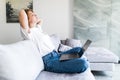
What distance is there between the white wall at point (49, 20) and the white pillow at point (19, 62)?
112 inches

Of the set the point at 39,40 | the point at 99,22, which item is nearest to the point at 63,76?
the point at 39,40

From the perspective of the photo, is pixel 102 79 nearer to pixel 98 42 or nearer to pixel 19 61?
pixel 98 42

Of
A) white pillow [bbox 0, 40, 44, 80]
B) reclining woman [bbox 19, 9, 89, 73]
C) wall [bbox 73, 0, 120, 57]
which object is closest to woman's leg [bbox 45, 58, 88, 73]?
reclining woman [bbox 19, 9, 89, 73]

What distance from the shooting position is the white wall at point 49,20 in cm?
530

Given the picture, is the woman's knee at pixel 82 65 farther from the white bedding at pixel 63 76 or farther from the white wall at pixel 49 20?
the white wall at pixel 49 20

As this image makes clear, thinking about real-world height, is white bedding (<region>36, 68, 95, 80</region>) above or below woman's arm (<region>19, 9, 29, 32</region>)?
below

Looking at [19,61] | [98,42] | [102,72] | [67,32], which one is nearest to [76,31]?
[67,32]

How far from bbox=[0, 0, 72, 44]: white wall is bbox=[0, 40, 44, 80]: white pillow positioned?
9.35 ft

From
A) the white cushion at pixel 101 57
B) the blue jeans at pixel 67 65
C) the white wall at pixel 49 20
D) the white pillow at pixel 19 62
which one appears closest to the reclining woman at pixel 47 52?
the blue jeans at pixel 67 65

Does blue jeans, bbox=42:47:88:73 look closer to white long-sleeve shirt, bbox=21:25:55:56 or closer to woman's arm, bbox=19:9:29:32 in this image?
white long-sleeve shirt, bbox=21:25:55:56

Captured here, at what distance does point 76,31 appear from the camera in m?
5.29

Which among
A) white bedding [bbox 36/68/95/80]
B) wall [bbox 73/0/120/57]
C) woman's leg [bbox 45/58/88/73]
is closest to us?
white bedding [bbox 36/68/95/80]

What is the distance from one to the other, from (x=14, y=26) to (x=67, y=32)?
4.24ft

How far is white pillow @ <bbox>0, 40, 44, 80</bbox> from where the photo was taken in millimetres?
1843
